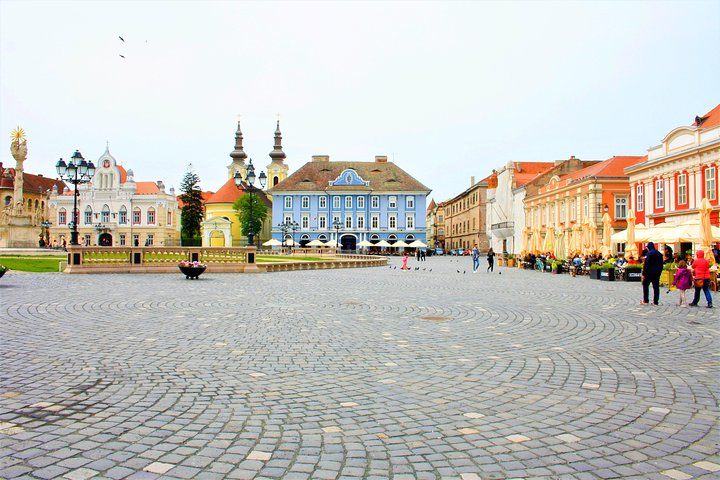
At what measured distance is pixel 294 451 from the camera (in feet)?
13.8

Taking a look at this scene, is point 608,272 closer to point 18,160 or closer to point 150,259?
point 150,259

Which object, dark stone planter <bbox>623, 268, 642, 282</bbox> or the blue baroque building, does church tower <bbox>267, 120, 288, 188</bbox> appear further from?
dark stone planter <bbox>623, 268, 642, 282</bbox>

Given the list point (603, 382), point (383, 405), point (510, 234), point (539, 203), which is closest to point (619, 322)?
point (603, 382)

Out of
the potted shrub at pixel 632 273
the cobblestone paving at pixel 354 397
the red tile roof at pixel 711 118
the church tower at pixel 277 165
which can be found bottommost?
the cobblestone paving at pixel 354 397

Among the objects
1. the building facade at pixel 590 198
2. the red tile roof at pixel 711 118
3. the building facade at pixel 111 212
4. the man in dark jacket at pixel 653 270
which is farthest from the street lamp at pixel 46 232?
the man in dark jacket at pixel 653 270

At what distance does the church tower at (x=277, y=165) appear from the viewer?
109 metres

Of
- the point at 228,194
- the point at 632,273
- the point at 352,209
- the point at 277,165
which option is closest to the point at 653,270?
the point at 632,273

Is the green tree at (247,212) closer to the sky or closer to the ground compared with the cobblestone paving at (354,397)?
closer to the sky

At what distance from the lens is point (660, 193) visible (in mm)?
39656

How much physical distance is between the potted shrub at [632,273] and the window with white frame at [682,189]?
44.8 ft

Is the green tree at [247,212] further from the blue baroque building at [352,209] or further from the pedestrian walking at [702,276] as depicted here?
the pedestrian walking at [702,276]

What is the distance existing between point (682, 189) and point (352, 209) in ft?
185

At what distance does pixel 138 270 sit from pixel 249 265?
17.8ft

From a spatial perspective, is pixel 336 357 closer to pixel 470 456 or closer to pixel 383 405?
pixel 383 405
